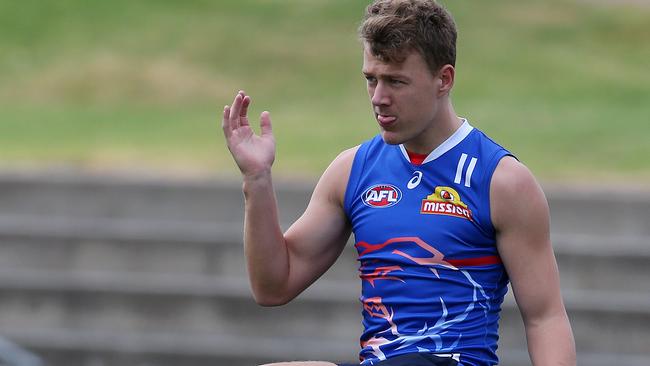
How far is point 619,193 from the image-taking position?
10.3m

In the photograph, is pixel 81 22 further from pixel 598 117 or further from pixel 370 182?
pixel 370 182

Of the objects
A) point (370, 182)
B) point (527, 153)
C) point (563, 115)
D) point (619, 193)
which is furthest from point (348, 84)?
point (370, 182)

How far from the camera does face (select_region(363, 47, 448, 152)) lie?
349 cm

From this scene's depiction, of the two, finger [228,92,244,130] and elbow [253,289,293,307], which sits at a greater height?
finger [228,92,244,130]

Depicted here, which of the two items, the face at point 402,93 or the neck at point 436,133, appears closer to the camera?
the face at point 402,93

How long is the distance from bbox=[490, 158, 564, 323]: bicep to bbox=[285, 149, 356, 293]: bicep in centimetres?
48

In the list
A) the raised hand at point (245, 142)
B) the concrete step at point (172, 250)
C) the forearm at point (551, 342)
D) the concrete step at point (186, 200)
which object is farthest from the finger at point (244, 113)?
the concrete step at point (186, 200)

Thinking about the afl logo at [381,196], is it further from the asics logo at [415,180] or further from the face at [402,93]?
the face at [402,93]

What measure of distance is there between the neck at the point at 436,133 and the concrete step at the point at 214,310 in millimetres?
5659

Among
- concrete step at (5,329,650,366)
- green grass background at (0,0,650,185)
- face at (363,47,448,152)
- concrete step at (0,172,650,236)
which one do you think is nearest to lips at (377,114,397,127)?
face at (363,47,448,152)

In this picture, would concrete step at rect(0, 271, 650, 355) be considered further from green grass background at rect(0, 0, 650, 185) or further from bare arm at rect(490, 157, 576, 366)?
bare arm at rect(490, 157, 576, 366)

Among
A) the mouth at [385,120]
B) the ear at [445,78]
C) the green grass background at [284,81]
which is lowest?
the mouth at [385,120]

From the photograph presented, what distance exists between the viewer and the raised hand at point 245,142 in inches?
141

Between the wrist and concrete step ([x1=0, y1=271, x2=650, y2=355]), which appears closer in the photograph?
the wrist
